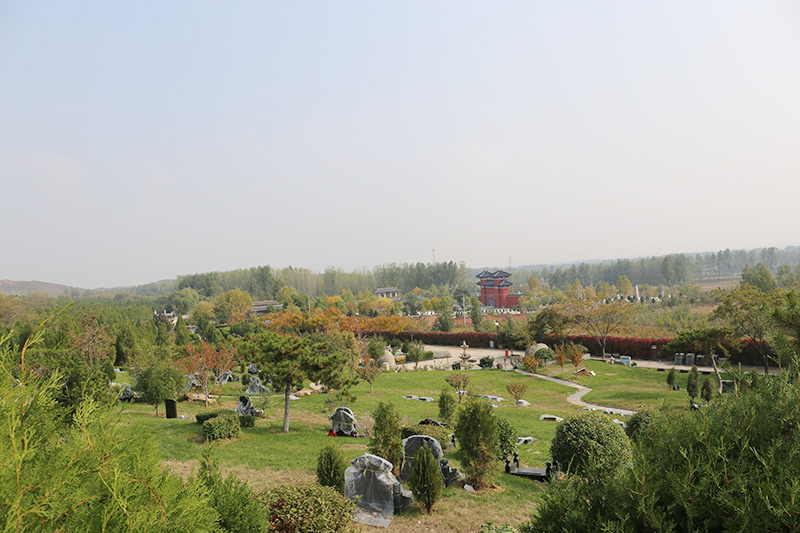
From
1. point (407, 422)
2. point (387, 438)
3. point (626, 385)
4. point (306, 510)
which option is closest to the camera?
point (306, 510)

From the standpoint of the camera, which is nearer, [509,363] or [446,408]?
[446,408]

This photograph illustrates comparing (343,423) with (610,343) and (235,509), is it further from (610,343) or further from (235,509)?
(610,343)

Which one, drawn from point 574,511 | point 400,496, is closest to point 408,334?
point 400,496

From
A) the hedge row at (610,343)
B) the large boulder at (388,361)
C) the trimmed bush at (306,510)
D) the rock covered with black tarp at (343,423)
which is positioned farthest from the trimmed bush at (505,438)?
the large boulder at (388,361)

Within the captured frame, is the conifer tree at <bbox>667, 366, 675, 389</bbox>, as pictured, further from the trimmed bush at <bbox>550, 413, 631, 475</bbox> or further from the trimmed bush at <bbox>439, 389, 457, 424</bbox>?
the trimmed bush at <bbox>550, 413, 631, 475</bbox>

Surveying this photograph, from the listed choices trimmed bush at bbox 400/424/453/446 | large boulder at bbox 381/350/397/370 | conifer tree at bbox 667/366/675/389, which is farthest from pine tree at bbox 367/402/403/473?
large boulder at bbox 381/350/397/370

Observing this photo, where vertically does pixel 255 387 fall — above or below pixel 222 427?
below

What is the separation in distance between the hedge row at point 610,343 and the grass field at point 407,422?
19.3ft

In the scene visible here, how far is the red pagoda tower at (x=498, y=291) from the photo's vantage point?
8619 centimetres

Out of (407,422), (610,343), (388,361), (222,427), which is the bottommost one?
(388,361)

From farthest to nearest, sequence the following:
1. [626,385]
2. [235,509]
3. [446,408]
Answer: [626,385] < [446,408] < [235,509]

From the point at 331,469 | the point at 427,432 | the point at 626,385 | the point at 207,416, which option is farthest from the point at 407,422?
the point at 626,385

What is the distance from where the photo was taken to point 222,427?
13062 millimetres

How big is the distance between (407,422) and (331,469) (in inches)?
202
